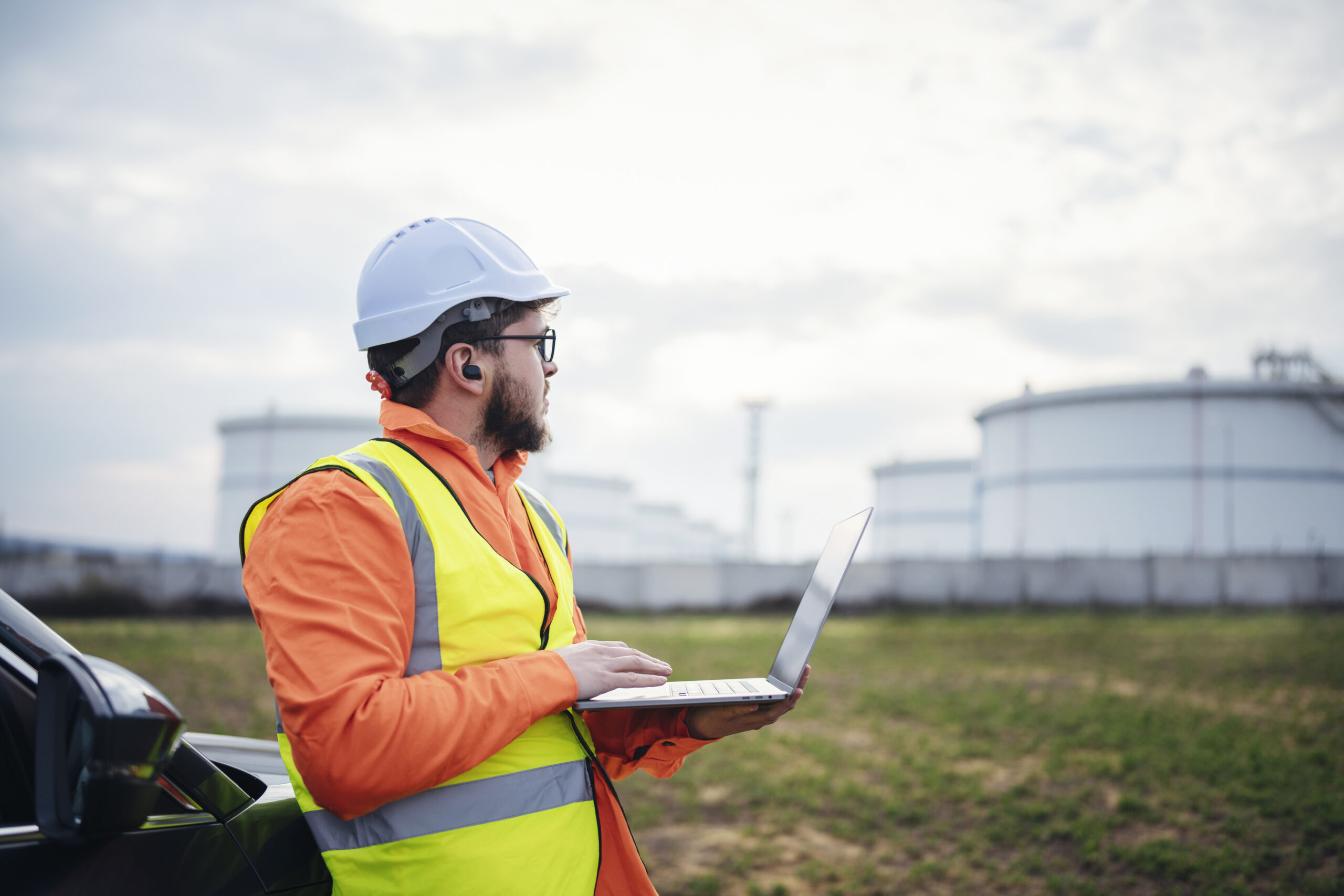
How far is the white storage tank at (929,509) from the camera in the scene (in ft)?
128

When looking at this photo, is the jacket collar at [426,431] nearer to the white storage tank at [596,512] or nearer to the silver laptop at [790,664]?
the silver laptop at [790,664]

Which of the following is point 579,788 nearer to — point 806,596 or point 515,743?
point 515,743

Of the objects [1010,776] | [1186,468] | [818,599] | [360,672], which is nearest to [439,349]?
[360,672]

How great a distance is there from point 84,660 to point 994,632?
16.4m

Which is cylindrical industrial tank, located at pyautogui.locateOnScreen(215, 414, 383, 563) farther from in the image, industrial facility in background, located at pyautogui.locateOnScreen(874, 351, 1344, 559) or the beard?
the beard

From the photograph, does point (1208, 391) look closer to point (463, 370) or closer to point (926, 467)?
point (926, 467)

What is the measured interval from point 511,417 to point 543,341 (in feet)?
0.58

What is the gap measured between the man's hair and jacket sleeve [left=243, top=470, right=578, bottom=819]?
0.34 metres

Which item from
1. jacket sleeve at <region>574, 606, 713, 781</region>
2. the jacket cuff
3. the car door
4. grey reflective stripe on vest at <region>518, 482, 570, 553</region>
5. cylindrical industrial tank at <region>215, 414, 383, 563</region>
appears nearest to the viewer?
the car door

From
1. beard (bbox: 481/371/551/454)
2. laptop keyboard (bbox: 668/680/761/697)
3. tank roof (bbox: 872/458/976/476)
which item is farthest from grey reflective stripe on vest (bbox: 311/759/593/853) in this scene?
tank roof (bbox: 872/458/976/476)

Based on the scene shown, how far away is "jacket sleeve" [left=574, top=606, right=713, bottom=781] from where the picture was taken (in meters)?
1.83

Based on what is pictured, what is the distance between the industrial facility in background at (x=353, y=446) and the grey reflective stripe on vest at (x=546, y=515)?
17.2 m

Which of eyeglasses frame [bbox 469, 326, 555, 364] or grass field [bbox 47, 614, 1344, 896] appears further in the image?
grass field [bbox 47, 614, 1344, 896]

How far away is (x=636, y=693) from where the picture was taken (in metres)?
1.52
